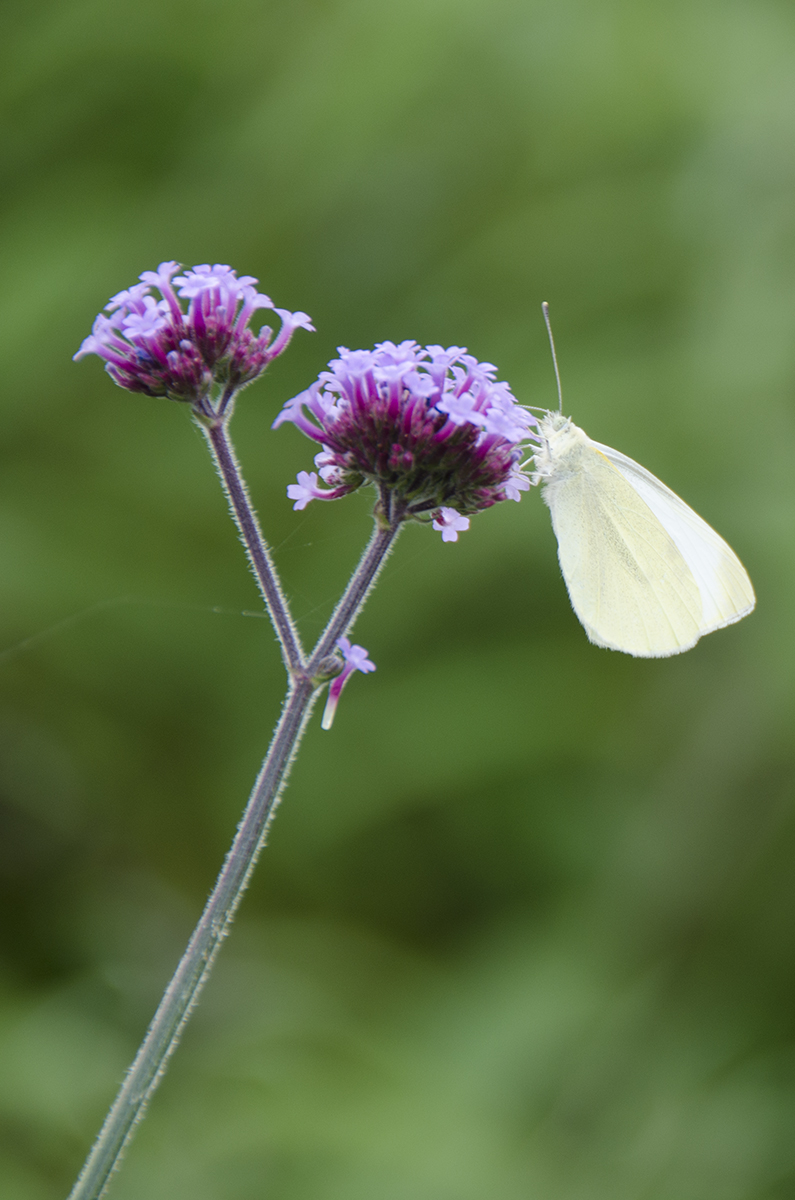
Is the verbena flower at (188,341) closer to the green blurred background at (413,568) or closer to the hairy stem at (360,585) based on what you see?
the hairy stem at (360,585)

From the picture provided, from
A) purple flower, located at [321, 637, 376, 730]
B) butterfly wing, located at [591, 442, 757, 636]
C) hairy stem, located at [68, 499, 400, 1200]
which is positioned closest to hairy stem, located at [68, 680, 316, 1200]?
hairy stem, located at [68, 499, 400, 1200]

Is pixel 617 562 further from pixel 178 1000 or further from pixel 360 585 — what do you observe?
pixel 178 1000

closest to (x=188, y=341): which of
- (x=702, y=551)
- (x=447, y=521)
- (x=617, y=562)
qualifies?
(x=447, y=521)

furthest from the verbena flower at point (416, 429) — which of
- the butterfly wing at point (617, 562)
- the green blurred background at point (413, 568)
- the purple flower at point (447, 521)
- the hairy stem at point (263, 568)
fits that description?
the green blurred background at point (413, 568)

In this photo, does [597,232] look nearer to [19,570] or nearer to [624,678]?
[624,678]

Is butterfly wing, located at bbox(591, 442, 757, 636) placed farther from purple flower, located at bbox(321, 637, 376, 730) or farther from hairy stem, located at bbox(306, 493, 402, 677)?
purple flower, located at bbox(321, 637, 376, 730)

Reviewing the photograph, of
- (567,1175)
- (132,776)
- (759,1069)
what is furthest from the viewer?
(132,776)

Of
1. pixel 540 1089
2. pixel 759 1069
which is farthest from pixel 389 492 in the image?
pixel 759 1069
